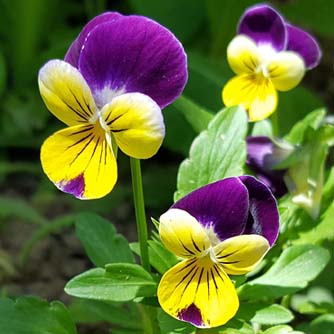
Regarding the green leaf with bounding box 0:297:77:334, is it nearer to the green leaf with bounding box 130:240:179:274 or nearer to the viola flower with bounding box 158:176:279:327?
the green leaf with bounding box 130:240:179:274

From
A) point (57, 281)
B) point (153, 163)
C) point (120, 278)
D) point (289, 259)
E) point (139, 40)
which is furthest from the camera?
point (153, 163)

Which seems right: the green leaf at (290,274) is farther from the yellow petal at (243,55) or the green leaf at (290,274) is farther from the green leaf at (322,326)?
the yellow petal at (243,55)

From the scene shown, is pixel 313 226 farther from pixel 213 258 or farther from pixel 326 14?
pixel 326 14

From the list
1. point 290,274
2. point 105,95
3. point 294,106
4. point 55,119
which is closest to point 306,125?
point 290,274

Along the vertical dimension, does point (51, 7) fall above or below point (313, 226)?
above

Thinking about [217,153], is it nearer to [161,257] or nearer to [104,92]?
[161,257]

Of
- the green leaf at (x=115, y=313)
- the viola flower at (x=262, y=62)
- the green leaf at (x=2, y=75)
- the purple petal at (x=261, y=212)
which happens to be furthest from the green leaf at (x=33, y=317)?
the green leaf at (x=2, y=75)

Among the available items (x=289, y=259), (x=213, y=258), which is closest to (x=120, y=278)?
(x=213, y=258)
